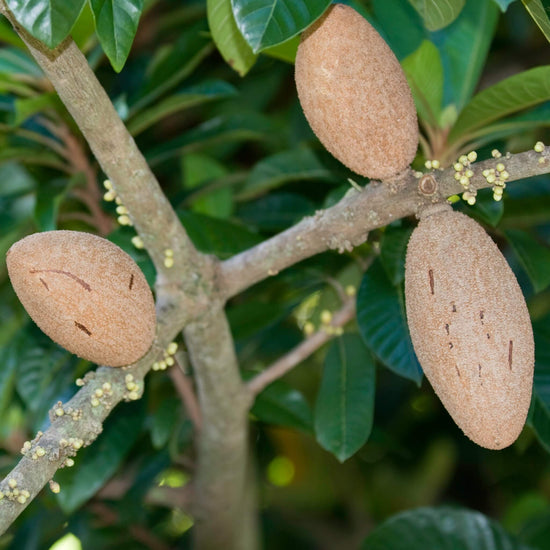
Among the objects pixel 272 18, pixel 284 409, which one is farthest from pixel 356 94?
pixel 284 409

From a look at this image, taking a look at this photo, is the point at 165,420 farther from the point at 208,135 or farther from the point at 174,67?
the point at 174,67

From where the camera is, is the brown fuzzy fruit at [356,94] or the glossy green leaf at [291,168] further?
the glossy green leaf at [291,168]

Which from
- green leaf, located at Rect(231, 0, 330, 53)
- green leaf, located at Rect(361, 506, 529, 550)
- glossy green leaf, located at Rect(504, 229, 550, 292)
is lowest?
green leaf, located at Rect(361, 506, 529, 550)

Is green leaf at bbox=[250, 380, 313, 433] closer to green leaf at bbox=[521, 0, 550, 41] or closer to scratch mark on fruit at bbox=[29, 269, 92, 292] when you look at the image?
scratch mark on fruit at bbox=[29, 269, 92, 292]

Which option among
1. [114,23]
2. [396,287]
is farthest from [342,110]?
[396,287]

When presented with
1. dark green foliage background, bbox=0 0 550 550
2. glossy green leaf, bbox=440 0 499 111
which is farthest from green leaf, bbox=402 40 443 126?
glossy green leaf, bbox=440 0 499 111

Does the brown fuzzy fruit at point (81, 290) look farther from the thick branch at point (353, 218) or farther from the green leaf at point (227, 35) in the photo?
the green leaf at point (227, 35)

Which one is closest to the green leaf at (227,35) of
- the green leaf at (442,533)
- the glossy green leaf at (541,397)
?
the glossy green leaf at (541,397)
